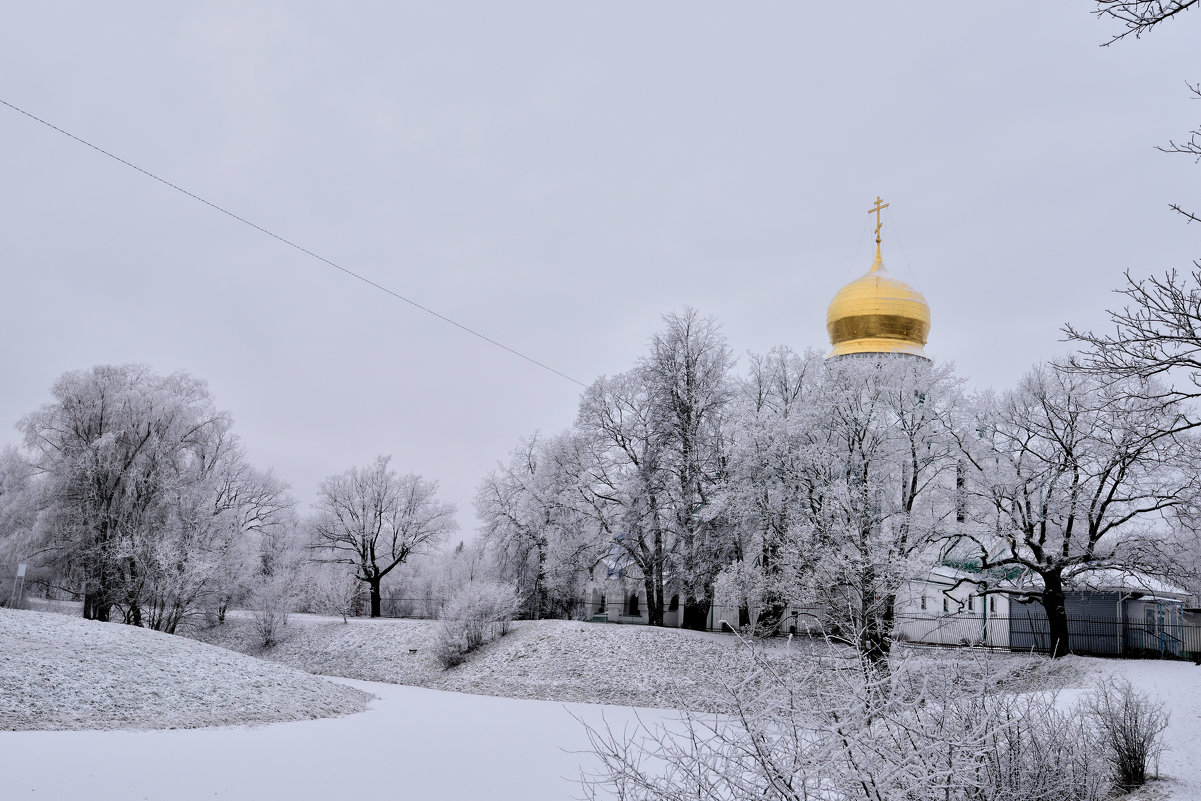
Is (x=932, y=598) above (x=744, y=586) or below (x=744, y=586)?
below

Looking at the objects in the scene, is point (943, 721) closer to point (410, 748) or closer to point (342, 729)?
point (410, 748)

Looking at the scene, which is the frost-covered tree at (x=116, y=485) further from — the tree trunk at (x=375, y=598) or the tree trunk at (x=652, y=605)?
the tree trunk at (x=652, y=605)

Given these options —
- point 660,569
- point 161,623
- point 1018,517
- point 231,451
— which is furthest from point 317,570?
point 1018,517

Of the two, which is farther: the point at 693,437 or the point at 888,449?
the point at 693,437

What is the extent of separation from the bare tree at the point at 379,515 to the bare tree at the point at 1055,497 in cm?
2989

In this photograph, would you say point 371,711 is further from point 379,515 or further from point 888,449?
point 379,515

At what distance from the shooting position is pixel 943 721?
4207mm

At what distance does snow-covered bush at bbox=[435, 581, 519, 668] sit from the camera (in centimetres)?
2956

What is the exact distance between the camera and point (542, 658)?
27.9m

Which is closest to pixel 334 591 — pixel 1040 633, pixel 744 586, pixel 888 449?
pixel 744 586

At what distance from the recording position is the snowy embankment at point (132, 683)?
15.3 m

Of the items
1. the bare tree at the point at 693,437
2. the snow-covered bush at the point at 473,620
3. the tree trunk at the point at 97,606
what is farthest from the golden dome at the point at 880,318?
the tree trunk at the point at 97,606

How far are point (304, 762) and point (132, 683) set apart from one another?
20.6 ft

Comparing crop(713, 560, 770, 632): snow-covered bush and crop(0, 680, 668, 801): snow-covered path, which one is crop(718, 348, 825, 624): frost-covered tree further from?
crop(0, 680, 668, 801): snow-covered path
